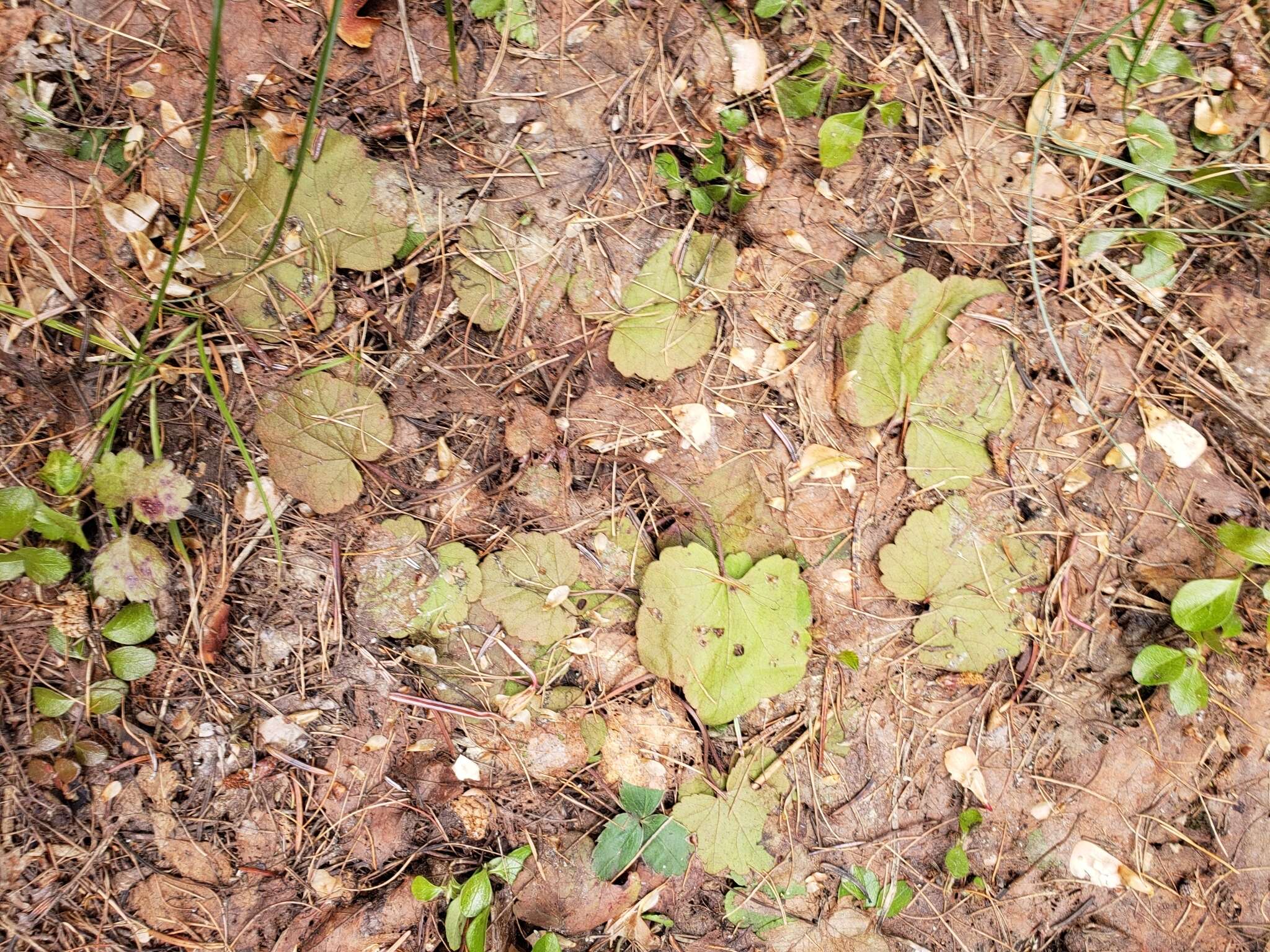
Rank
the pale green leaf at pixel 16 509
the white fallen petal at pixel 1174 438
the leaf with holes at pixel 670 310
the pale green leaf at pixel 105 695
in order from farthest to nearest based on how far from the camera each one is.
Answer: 1. the white fallen petal at pixel 1174 438
2. the leaf with holes at pixel 670 310
3. the pale green leaf at pixel 105 695
4. the pale green leaf at pixel 16 509

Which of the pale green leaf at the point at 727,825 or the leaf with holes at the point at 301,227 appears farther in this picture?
the pale green leaf at the point at 727,825

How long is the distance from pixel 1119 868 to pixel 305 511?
257 centimetres

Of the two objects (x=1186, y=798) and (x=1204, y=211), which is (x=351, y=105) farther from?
(x=1186, y=798)

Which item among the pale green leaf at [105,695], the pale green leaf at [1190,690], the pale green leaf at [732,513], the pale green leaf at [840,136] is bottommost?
the pale green leaf at [1190,690]

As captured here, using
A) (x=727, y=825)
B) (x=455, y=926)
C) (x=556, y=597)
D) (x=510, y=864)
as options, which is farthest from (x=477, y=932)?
(x=556, y=597)

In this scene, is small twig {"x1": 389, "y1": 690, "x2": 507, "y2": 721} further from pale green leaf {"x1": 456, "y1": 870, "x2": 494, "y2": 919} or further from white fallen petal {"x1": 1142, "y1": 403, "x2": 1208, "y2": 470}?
white fallen petal {"x1": 1142, "y1": 403, "x2": 1208, "y2": 470}

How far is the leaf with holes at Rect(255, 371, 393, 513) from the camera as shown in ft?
6.56

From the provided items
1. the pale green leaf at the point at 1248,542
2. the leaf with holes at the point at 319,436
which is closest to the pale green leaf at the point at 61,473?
the leaf with holes at the point at 319,436

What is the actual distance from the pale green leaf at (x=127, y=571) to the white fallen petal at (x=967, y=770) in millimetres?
2294

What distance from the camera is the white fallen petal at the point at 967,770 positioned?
2.16 meters

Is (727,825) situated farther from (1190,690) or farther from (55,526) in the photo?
(55,526)

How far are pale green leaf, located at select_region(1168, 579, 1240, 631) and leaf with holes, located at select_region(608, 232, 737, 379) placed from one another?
61.1 inches

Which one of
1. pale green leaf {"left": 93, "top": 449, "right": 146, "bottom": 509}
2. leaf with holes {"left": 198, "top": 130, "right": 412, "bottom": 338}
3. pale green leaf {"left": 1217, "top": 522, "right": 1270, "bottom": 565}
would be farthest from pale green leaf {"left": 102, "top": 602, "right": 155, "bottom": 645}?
pale green leaf {"left": 1217, "top": 522, "right": 1270, "bottom": 565}

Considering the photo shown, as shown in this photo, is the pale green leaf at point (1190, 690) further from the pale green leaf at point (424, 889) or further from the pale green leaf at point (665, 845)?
the pale green leaf at point (424, 889)
